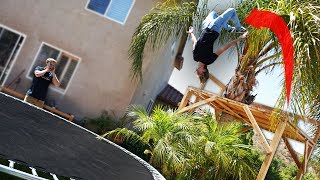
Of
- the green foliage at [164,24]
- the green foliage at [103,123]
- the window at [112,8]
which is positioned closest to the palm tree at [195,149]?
the green foliage at [164,24]

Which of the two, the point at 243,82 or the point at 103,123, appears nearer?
the point at 243,82

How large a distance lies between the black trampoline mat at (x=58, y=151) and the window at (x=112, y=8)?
6.19 m

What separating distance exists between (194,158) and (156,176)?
1541 mm

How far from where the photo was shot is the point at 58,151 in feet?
17.0

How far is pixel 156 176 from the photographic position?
20.7 ft

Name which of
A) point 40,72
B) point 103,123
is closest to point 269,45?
point 40,72

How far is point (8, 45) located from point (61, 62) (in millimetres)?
1902

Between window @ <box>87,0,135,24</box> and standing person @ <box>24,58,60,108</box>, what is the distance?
5390mm

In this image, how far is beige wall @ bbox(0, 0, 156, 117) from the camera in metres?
13.2

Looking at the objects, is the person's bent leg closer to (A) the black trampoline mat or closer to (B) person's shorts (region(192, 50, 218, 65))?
(B) person's shorts (region(192, 50, 218, 65))

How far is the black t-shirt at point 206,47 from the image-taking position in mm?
7332

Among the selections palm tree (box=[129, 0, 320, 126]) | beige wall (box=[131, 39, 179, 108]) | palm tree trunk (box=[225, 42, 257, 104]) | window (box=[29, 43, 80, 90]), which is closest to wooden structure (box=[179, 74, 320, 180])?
palm tree trunk (box=[225, 42, 257, 104])

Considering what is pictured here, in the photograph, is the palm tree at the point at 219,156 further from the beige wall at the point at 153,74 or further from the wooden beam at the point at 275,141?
the beige wall at the point at 153,74

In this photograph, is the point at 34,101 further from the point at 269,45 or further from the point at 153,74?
the point at 153,74
